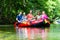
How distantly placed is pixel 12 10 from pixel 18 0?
125cm

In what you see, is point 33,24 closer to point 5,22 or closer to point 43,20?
point 43,20

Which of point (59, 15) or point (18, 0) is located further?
point (59, 15)

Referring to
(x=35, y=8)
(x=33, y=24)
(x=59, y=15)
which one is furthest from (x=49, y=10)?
(x=33, y=24)

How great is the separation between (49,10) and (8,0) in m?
7.66

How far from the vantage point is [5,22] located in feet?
110

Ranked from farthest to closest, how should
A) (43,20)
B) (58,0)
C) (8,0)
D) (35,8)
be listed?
(58,0) < (35,8) < (8,0) < (43,20)

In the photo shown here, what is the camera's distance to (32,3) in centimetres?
3528

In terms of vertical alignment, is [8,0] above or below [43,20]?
above

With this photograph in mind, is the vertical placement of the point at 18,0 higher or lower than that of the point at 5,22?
higher

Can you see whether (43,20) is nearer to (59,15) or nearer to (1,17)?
(1,17)

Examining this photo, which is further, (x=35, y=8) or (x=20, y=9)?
(x=35, y=8)

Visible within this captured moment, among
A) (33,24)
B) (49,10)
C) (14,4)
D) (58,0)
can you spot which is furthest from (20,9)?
(58,0)

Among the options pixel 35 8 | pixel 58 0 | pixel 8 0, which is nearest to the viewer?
pixel 8 0

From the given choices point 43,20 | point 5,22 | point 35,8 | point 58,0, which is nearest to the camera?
point 43,20
